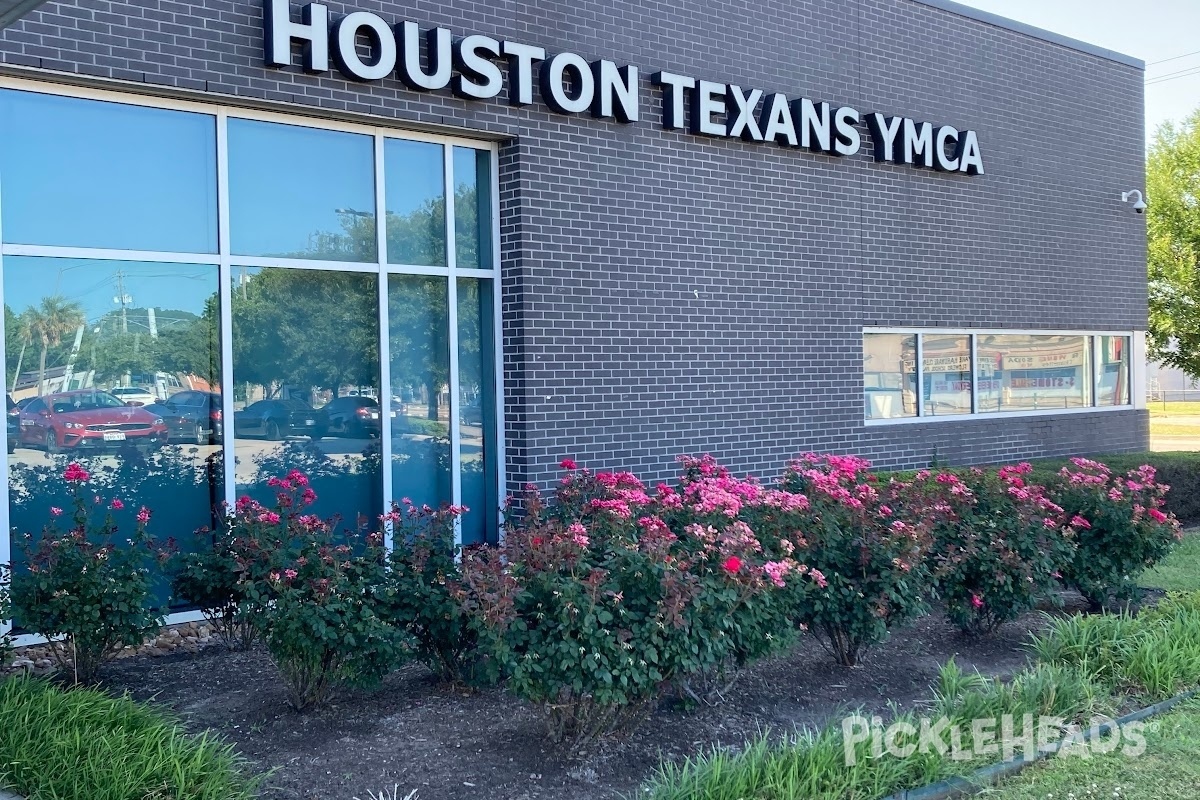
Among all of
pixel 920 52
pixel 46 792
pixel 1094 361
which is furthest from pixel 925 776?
pixel 1094 361

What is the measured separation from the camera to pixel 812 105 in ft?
37.4

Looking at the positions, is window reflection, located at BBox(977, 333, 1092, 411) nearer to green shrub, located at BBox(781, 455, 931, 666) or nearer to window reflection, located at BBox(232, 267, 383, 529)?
green shrub, located at BBox(781, 455, 931, 666)

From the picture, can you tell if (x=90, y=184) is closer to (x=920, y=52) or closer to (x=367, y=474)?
(x=367, y=474)

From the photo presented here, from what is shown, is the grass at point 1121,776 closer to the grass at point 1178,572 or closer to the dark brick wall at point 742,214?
the grass at point 1178,572

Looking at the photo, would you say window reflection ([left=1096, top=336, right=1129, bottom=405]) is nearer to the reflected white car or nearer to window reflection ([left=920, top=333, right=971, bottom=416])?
window reflection ([left=920, top=333, right=971, bottom=416])

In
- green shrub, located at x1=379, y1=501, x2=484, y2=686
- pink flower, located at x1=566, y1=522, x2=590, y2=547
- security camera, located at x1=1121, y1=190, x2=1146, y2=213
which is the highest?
security camera, located at x1=1121, y1=190, x2=1146, y2=213

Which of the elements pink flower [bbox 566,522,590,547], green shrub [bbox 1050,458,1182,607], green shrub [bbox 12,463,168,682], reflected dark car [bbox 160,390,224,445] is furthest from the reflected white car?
green shrub [bbox 1050,458,1182,607]

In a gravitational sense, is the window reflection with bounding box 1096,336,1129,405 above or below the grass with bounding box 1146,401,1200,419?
above

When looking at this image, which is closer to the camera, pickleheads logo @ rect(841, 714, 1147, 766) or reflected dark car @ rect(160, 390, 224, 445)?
pickleheads logo @ rect(841, 714, 1147, 766)

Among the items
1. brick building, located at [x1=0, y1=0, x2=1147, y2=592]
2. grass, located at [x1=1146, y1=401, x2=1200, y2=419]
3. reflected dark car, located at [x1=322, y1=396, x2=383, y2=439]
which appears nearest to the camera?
brick building, located at [x1=0, y1=0, x2=1147, y2=592]

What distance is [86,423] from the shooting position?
762 centimetres

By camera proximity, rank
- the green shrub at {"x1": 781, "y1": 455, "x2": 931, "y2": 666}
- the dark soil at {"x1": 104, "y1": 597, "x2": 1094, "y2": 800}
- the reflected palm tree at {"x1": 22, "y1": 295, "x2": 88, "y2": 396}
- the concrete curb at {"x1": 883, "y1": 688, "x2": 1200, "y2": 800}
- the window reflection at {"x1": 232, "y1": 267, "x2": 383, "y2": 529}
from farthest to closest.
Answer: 1. the window reflection at {"x1": 232, "y1": 267, "x2": 383, "y2": 529}
2. the reflected palm tree at {"x1": 22, "y1": 295, "x2": 88, "y2": 396}
3. the green shrub at {"x1": 781, "y1": 455, "x2": 931, "y2": 666}
4. the dark soil at {"x1": 104, "y1": 597, "x2": 1094, "y2": 800}
5. the concrete curb at {"x1": 883, "y1": 688, "x2": 1200, "y2": 800}

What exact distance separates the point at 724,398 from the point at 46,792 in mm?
7214

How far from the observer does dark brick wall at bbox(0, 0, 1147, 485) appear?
8.70 metres
